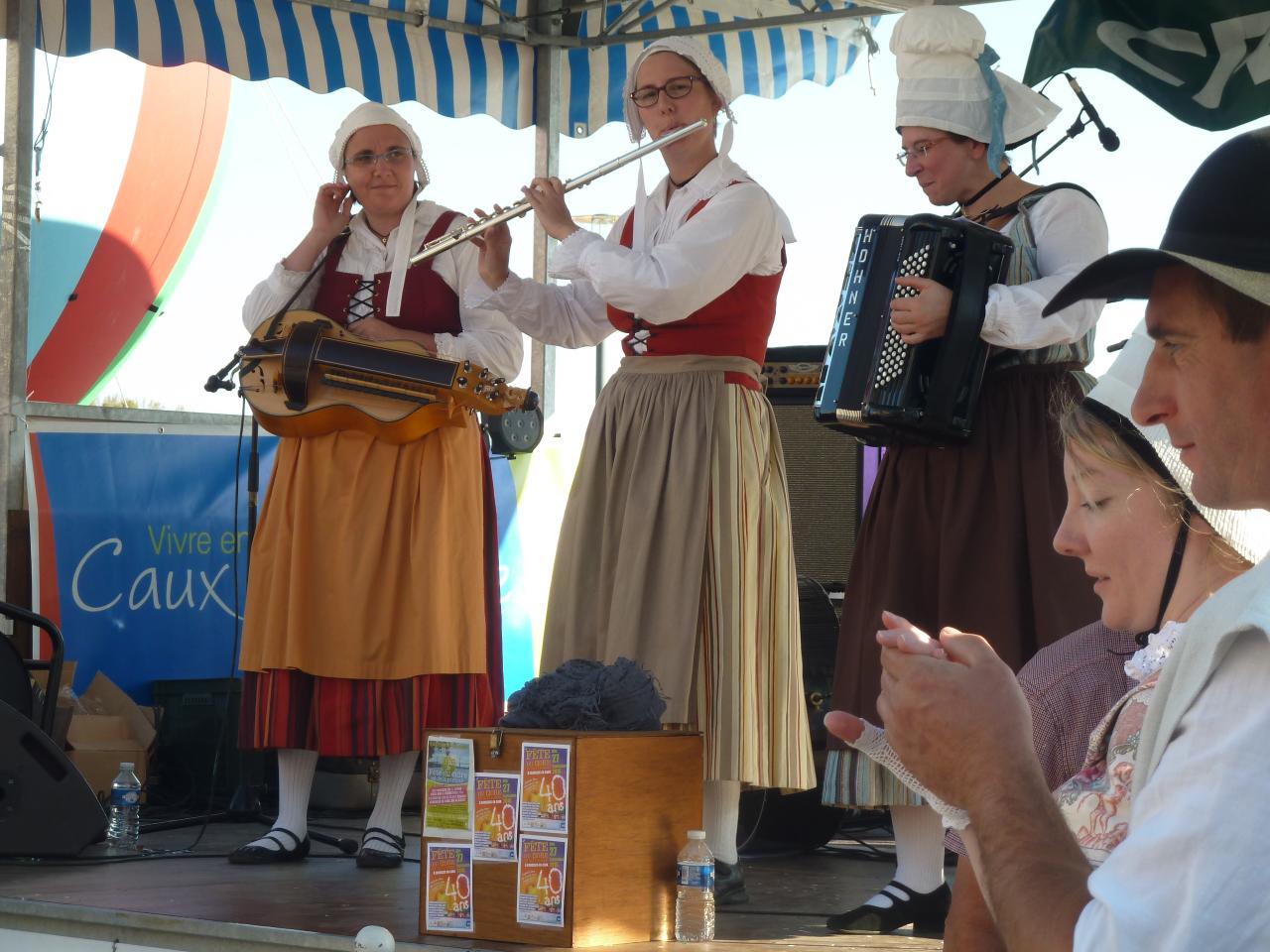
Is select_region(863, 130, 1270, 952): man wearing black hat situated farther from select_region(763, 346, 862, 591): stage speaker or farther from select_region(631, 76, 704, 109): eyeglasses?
select_region(763, 346, 862, 591): stage speaker

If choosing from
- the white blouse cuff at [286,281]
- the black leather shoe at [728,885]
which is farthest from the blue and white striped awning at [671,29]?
the black leather shoe at [728,885]

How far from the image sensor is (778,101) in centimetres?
666

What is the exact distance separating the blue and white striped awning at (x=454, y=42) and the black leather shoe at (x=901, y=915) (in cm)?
387

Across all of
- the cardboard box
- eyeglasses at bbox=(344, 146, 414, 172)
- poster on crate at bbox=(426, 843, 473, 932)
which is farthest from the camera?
the cardboard box

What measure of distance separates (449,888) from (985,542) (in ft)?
3.85

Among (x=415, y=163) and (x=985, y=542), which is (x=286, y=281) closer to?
(x=415, y=163)

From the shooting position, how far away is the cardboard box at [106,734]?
15.6ft

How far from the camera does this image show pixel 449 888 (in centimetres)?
286

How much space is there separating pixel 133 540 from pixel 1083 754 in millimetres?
4093

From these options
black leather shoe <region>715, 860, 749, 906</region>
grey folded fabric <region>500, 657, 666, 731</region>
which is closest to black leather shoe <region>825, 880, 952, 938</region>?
black leather shoe <region>715, 860, 749, 906</region>

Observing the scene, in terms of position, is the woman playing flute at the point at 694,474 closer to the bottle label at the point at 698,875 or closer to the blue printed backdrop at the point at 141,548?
the bottle label at the point at 698,875

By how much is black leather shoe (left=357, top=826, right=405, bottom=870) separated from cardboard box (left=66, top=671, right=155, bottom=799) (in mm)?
1182

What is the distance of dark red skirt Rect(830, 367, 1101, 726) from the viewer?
118 inches

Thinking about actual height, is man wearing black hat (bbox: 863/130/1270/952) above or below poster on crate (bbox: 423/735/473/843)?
above
